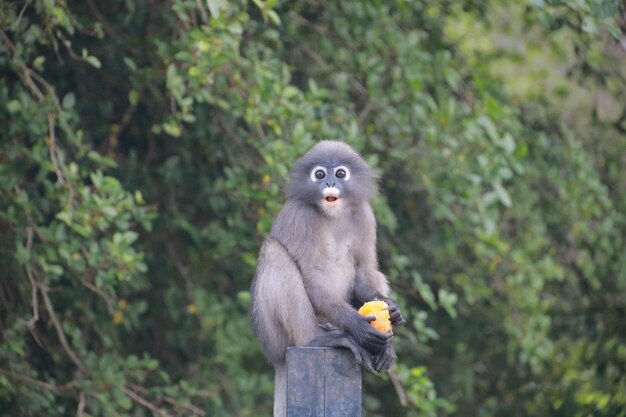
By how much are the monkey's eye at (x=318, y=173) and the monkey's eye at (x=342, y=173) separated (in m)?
0.07

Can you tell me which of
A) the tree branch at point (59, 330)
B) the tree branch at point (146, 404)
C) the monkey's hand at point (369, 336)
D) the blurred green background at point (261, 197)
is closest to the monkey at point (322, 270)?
the monkey's hand at point (369, 336)

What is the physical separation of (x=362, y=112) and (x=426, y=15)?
1244mm

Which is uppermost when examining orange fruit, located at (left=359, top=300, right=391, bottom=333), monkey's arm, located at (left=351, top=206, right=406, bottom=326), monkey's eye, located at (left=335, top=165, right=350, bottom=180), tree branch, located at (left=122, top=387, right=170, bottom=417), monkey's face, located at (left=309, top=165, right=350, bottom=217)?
monkey's eye, located at (left=335, top=165, right=350, bottom=180)

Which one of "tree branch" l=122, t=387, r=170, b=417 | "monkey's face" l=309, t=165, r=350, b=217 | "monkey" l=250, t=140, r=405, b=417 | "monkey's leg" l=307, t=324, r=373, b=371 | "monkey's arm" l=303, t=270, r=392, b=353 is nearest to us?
"monkey's leg" l=307, t=324, r=373, b=371

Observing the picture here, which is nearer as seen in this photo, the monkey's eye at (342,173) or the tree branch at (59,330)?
the monkey's eye at (342,173)

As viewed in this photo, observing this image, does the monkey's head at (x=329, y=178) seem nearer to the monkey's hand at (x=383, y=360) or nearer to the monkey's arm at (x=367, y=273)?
the monkey's arm at (x=367, y=273)

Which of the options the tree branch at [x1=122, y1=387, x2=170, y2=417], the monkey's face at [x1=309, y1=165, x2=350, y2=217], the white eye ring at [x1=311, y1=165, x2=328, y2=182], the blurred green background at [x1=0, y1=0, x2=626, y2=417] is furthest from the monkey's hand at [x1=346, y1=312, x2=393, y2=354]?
the tree branch at [x1=122, y1=387, x2=170, y2=417]

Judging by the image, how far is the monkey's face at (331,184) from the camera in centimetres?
515

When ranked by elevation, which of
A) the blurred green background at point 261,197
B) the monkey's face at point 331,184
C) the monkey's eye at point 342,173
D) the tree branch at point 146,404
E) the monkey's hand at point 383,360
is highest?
the blurred green background at point 261,197

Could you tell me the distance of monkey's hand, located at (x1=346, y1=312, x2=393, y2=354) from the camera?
462 cm

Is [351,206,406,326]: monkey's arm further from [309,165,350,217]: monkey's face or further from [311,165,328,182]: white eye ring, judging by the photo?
[311,165,328,182]: white eye ring

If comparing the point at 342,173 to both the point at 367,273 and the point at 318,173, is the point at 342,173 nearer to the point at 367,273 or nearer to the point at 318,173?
the point at 318,173

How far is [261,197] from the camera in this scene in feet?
20.0

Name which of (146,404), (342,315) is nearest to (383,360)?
(342,315)
